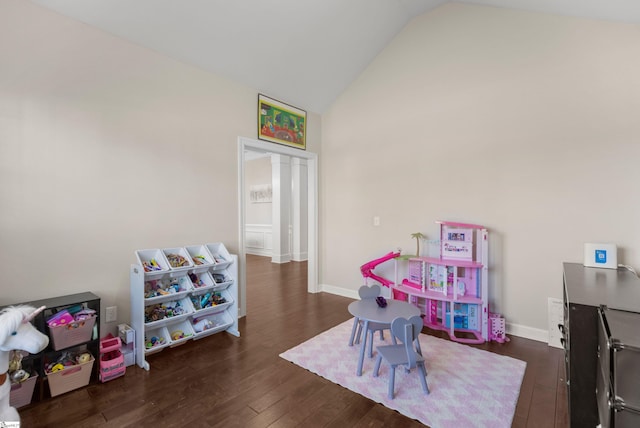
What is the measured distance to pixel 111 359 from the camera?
2.20m

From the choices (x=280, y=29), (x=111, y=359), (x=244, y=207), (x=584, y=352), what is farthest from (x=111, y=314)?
(x=584, y=352)

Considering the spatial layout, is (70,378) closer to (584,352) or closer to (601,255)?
(584,352)

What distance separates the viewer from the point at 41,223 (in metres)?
2.09

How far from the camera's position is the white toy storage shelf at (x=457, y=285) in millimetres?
2856

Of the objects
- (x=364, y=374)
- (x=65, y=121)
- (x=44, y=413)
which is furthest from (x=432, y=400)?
(x=65, y=121)

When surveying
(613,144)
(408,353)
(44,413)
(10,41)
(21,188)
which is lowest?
(44,413)

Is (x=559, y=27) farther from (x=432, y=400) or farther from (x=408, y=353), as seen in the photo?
(x=432, y=400)

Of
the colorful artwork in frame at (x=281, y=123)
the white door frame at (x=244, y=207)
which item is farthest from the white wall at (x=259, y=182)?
the colorful artwork in frame at (x=281, y=123)

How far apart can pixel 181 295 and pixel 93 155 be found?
4.59 feet

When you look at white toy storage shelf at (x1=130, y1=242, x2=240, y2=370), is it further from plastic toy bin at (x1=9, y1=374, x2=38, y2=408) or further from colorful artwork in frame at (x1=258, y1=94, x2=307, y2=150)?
colorful artwork in frame at (x1=258, y1=94, x2=307, y2=150)

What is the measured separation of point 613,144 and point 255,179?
24.2ft

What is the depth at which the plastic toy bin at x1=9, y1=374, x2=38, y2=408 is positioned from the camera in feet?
5.82

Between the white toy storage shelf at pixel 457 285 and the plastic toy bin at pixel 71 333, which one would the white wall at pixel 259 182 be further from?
the plastic toy bin at pixel 71 333

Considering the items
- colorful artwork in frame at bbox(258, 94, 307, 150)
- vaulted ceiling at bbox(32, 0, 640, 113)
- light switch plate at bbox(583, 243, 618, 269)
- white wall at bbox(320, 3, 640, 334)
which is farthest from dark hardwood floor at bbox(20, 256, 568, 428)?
vaulted ceiling at bbox(32, 0, 640, 113)
